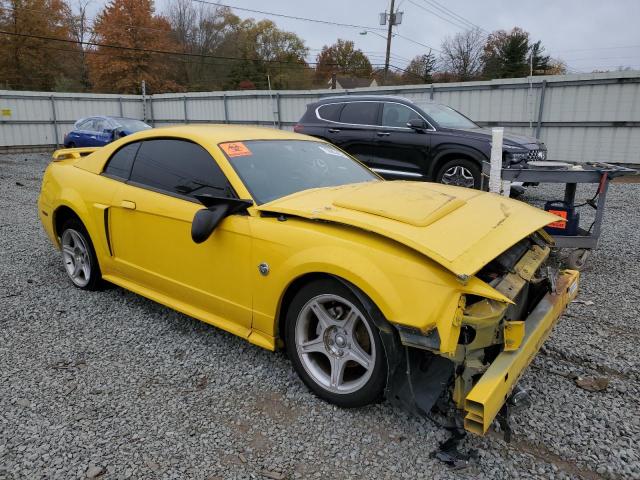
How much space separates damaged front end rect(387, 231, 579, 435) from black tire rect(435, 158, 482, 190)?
17.7 ft

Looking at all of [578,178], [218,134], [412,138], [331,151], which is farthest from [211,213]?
[412,138]

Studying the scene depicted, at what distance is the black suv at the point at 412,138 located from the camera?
7.72 metres

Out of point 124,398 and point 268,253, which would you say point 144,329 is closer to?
point 124,398

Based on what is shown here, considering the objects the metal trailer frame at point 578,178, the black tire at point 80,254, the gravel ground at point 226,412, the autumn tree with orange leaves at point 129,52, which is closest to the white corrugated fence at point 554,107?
the metal trailer frame at point 578,178

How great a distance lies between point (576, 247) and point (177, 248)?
3.86m

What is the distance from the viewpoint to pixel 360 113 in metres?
8.90

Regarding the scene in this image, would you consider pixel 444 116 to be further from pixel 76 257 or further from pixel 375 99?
pixel 76 257

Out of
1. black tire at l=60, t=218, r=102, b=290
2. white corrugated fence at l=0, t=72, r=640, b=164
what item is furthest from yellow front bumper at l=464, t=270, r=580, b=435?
white corrugated fence at l=0, t=72, r=640, b=164

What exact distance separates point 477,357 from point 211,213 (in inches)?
66.4

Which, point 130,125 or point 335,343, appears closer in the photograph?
point 335,343

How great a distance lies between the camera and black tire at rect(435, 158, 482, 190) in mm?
7695

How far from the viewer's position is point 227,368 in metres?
3.06

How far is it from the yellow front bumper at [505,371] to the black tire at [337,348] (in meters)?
0.48

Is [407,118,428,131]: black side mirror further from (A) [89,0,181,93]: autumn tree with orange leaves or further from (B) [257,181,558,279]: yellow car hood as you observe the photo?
(A) [89,0,181,93]: autumn tree with orange leaves
